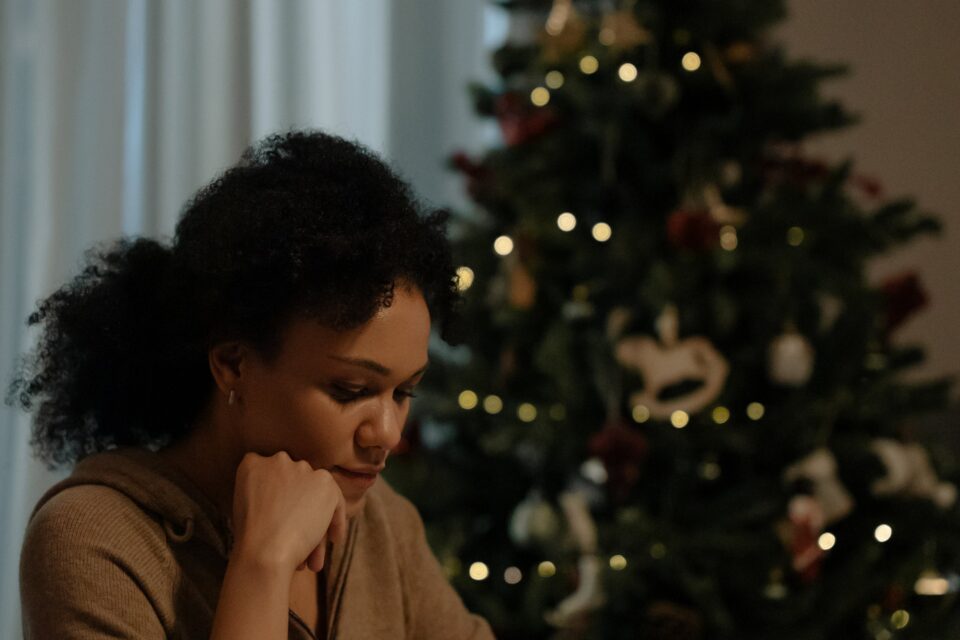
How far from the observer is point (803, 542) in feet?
7.36

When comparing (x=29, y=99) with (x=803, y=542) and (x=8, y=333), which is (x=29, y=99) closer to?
(x=8, y=333)

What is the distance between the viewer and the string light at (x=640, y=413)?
7.47ft

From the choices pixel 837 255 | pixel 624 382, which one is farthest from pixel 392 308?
pixel 837 255

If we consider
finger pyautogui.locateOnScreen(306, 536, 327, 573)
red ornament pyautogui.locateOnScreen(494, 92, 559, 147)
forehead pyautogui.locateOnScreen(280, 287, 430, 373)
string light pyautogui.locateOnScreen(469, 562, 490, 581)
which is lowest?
string light pyautogui.locateOnScreen(469, 562, 490, 581)

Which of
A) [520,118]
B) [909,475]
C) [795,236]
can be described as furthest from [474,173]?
[909,475]

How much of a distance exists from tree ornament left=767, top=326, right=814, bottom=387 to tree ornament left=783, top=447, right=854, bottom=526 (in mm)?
152

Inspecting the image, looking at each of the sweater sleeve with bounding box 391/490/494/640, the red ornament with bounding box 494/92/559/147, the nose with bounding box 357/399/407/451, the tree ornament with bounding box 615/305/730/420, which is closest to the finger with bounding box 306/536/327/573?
the nose with bounding box 357/399/407/451

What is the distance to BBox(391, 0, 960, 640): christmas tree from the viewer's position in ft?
7.36

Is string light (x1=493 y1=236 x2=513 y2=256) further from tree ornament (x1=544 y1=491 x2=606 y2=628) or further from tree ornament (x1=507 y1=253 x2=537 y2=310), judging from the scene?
tree ornament (x1=544 y1=491 x2=606 y2=628)

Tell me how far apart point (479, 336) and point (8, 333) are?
0.92 meters

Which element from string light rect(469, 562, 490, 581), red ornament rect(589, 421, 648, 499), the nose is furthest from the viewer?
string light rect(469, 562, 490, 581)

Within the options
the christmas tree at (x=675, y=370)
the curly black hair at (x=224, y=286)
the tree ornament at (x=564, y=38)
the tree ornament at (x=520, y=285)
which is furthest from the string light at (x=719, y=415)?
the curly black hair at (x=224, y=286)

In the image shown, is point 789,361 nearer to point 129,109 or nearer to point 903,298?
point 903,298

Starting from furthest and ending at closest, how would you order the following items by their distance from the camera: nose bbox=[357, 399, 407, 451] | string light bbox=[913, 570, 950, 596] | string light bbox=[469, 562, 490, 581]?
string light bbox=[913, 570, 950, 596] < string light bbox=[469, 562, 490, 581] < nose bbox=[357, 399, 407, 451]
